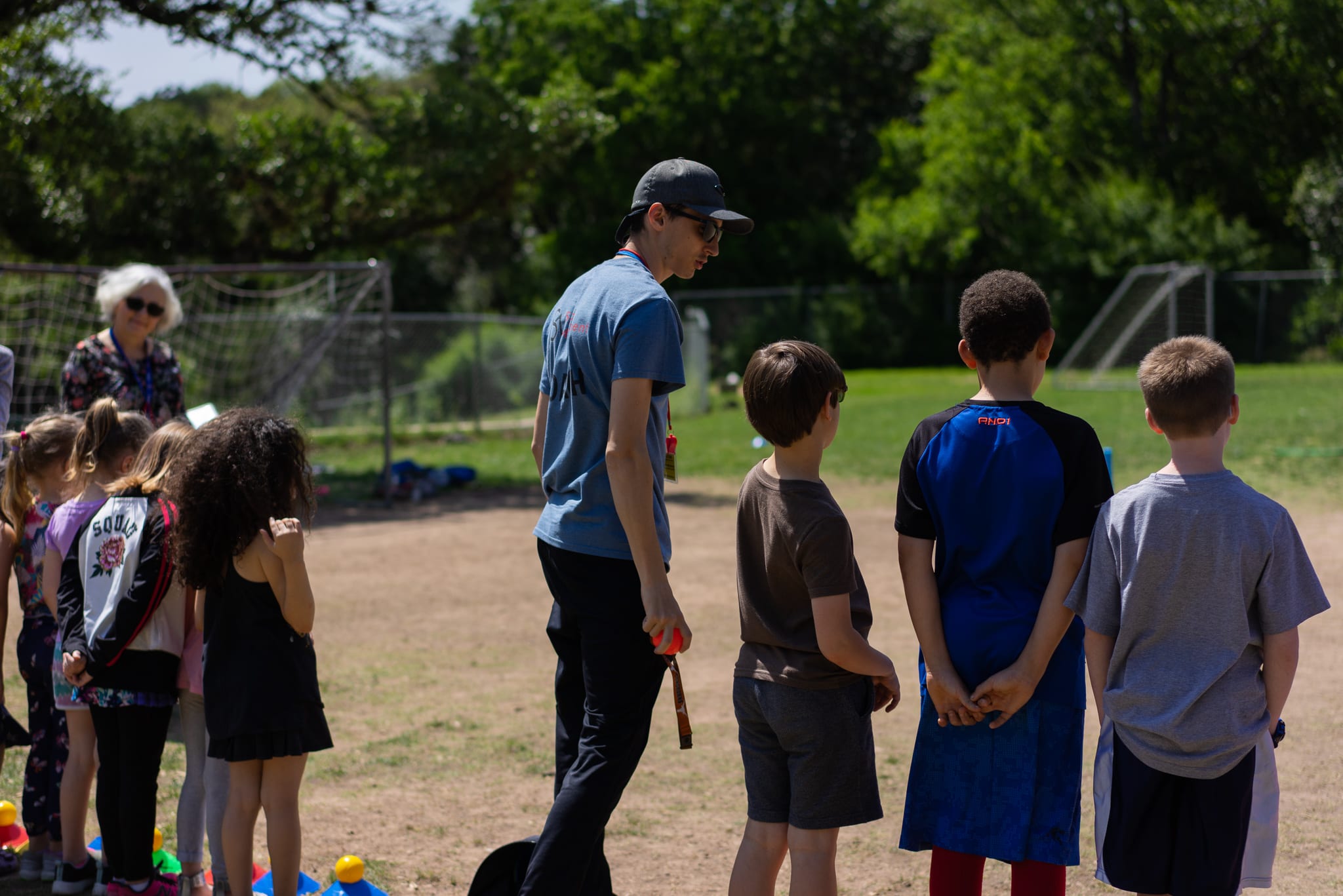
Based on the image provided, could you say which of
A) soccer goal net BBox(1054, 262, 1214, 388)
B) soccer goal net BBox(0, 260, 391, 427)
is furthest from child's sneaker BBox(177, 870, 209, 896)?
soccer goal net BBox(1054, 262, 1214, 388)

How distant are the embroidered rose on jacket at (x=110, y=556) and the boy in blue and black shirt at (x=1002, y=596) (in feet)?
6.96

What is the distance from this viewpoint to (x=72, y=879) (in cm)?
361

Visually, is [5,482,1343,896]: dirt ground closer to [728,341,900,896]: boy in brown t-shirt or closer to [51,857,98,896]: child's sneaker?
[51,857,98,896]: child's sneaker

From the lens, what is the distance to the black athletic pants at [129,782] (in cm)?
339

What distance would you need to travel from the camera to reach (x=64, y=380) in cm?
562

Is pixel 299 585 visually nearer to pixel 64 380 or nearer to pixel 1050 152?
pixel 64 380

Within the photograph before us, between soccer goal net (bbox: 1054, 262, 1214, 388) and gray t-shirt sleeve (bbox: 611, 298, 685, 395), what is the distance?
74.9 ft

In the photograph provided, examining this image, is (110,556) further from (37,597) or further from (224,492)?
(37,597)

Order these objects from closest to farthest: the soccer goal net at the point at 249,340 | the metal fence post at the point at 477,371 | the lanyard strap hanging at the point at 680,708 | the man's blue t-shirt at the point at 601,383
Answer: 1. the man's blue t-shirt at the point at 601,383
2. the lanyard strap hanging at the point at 680,708
3. the soccer goal net at the point at 249,340
4. the metal fence post at the point at 477,371

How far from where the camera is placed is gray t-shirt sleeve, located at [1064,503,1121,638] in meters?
2.63

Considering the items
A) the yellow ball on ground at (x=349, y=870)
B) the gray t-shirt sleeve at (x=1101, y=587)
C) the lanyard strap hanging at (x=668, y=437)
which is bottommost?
the yellow ball on ground at (x=349, y=870)

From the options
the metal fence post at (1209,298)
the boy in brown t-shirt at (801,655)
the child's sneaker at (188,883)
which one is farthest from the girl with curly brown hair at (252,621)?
the metal fence post at (1209,298)

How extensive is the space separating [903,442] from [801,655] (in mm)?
13238

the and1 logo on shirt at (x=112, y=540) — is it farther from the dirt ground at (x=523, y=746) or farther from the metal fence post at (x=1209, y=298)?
the metal fence post at (x=1209, y=298)
